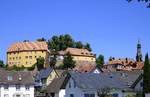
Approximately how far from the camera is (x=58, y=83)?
2918 inches

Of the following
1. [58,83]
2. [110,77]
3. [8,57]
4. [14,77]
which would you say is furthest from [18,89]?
[8,57]

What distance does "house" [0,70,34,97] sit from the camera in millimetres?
78688

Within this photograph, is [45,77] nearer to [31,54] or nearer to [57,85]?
[57,85]

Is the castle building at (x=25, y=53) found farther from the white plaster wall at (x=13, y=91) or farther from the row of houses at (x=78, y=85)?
the row of houses at (x=78, y=85)

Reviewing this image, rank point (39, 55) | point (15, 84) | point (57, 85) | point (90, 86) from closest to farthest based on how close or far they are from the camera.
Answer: point (90, 86) < point (57, 85) < point (15, 84) < point (39, 55)

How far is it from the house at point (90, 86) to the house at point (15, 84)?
1189 centimetres

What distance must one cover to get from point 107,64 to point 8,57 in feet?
144

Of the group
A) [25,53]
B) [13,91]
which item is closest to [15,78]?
[13,91]

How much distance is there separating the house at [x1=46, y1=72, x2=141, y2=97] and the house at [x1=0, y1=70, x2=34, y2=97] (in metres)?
11.9

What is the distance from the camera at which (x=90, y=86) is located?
63.9 m

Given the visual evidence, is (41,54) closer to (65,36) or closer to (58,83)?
(65,36)

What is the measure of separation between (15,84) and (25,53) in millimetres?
96470

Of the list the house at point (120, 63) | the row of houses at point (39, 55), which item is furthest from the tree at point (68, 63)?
the house at point (120, 63)

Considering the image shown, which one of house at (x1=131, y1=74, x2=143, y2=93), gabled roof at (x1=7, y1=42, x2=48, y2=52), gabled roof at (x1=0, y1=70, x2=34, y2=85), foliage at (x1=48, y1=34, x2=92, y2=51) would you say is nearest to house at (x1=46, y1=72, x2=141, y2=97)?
house at (x1=131, y1=74, x2=143, y2=93)
